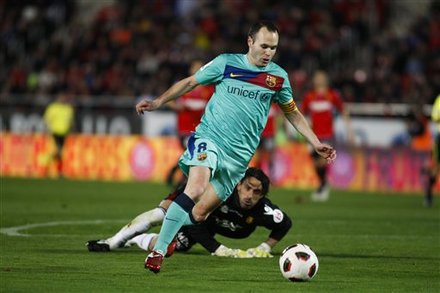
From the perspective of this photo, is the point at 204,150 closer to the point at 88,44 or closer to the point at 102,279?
the point at 102,279

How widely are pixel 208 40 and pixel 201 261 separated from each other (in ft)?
69.8

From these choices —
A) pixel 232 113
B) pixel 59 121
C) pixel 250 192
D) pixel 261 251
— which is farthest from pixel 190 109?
pixel 232 113

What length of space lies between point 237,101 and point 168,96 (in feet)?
2.18

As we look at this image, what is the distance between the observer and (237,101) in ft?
31.9

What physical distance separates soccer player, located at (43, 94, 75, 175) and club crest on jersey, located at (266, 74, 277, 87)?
17.6 m

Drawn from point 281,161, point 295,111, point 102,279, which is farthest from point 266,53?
point 281,161

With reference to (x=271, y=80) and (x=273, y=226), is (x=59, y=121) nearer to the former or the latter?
(x=273, y=226)

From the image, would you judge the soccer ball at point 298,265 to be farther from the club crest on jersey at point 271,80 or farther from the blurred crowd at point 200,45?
the blurred crowd at point 200,45

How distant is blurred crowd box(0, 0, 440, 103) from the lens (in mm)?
28500

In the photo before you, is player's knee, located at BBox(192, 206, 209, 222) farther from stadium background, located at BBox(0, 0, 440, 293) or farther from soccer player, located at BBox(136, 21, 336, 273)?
stadium background, located at BBox(0, 0, 440, 293)

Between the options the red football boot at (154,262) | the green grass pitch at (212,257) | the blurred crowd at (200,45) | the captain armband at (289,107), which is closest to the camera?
the green grass pitch at (212,257)

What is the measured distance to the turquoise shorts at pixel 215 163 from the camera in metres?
9.38

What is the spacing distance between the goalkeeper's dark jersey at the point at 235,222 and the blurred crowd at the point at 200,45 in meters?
16.7

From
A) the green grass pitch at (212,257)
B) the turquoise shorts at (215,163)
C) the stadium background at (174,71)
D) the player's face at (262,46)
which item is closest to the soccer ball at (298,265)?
the green grass pitch at (212,257)
